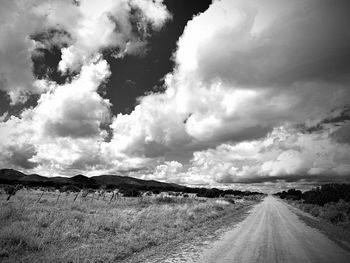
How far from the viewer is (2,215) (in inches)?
480

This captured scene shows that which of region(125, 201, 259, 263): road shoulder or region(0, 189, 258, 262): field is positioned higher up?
region(0, 189, 258, 262): field

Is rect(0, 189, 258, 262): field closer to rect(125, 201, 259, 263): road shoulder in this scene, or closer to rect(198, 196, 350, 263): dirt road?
rect(125, 201, 259, 263): road shoulder

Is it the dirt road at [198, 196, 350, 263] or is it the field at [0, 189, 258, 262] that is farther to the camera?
the dirt road at [198, 196, 350, 263]

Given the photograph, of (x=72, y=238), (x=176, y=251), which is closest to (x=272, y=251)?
(x=176, y=251)

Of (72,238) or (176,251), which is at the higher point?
(72,238)

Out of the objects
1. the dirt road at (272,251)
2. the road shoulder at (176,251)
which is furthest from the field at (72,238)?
the dirt road at (272,251)

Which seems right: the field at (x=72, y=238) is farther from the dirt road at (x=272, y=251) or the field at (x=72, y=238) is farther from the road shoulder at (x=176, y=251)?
the dirt road at (x=272, y=251)

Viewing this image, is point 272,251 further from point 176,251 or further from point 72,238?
point 72,238

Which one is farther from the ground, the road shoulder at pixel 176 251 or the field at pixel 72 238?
the field at pixel 72 238

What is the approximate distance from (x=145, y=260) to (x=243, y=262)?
346 centimetres

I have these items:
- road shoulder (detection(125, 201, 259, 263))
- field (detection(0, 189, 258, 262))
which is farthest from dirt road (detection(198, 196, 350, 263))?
field (detection(0, 189, 258, 262))

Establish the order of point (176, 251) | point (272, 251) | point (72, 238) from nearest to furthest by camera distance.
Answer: point (176, 251)
point (272, 251)
point (72, 238)

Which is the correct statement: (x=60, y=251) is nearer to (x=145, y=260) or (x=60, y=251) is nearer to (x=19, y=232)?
(x=19, y=232)

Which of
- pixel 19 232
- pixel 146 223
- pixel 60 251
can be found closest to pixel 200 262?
pixel 60 251
